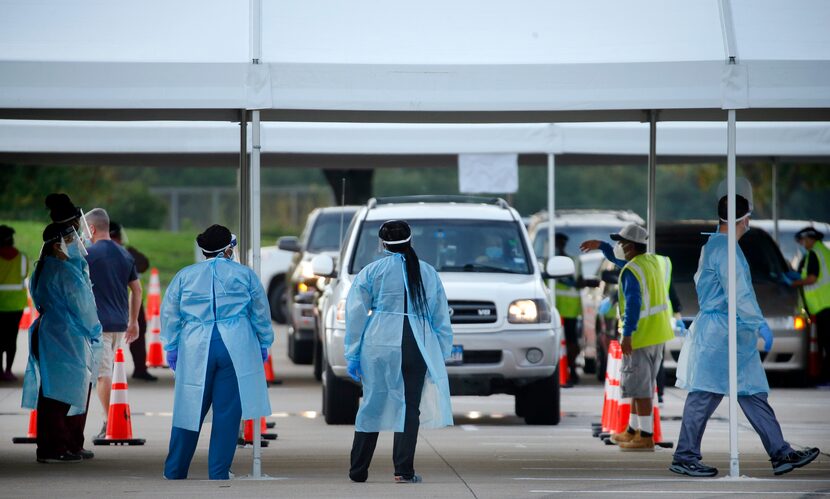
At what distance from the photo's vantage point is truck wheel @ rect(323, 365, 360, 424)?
1430cm

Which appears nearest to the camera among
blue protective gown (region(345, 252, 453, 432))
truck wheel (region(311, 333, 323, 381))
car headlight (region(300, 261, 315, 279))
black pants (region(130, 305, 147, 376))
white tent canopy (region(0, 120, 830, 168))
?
blue protective gown (region(345, 252, 453, 432))

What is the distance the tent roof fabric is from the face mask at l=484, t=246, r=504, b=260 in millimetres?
4165

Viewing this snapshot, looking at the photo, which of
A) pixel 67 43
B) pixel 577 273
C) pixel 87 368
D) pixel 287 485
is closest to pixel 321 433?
pixel 87 368

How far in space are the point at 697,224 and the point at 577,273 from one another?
153 cm

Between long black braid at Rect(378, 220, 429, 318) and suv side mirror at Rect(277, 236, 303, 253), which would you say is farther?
suv side mirror at Rect(277, 236, 303, 253)

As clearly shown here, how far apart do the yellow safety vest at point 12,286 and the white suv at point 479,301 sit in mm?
4910

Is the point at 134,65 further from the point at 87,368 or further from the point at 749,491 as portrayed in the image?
the point at 749,491

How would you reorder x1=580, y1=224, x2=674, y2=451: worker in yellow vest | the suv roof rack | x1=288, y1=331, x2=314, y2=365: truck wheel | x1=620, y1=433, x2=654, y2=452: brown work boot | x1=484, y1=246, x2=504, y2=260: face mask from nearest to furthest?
x1=580, y1=224, x2=674, y2=451: worker in yellow vest → x1=620, y1=433, x2=654, y2=452: brown work boot → x1=484, y1=246, x2=504, y2=260: face mask → the suv roof rack → x1=288, y1=331, x2=314, y2=365: truck wheel

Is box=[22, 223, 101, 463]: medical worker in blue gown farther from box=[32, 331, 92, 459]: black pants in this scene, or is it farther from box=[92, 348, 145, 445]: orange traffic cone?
box=[92, 348, 145, 445]: orange traffic cone

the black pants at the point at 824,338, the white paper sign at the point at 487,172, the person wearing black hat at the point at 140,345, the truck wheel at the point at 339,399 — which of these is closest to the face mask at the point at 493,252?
the truck wheel at the point at 339,399

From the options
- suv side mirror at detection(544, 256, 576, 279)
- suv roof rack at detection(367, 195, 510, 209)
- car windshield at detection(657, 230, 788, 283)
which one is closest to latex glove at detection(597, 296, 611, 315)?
car windshield at detection(657, 230, 788, 283)

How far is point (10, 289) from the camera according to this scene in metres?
18.6

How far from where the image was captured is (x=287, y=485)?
10.1m

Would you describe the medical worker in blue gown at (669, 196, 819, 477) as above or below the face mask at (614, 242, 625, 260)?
below
